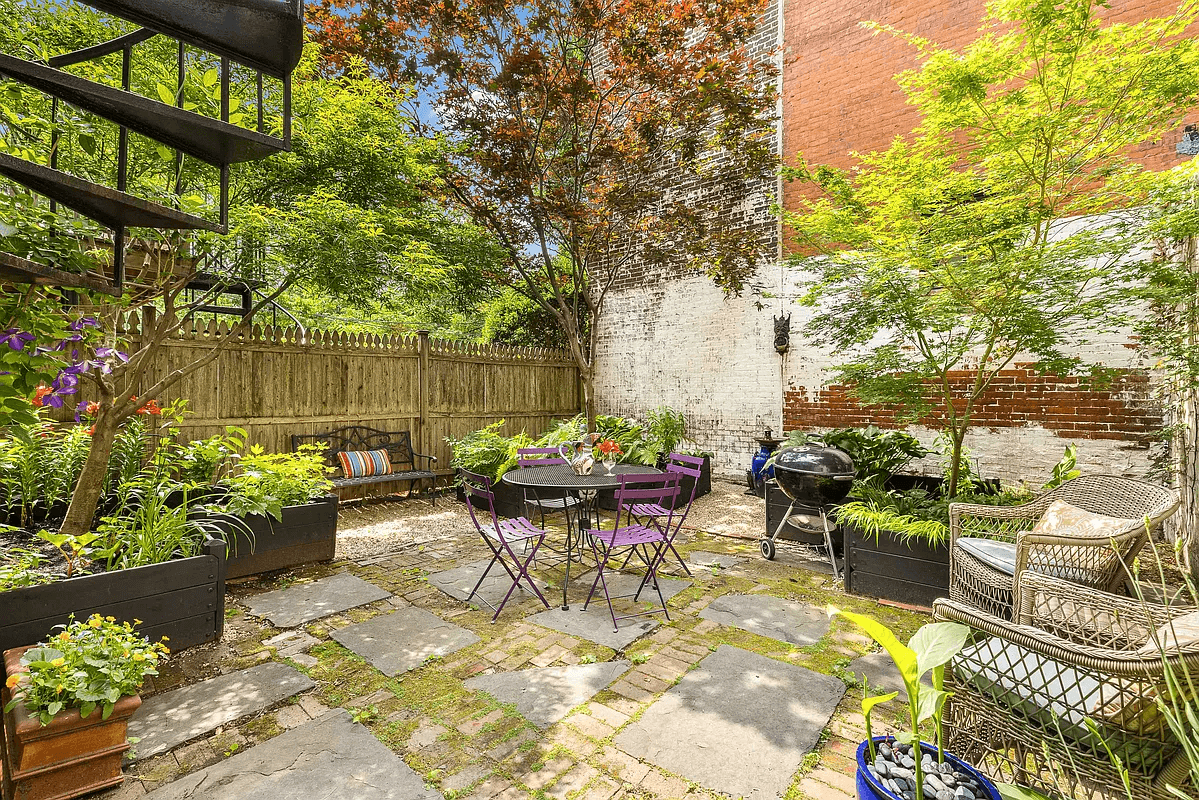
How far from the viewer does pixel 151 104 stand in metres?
1.44

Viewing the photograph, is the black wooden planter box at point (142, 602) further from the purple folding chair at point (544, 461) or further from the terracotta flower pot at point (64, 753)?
the purple folding chair at point (544, 461)

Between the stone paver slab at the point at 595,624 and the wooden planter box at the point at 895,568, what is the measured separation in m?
1.59

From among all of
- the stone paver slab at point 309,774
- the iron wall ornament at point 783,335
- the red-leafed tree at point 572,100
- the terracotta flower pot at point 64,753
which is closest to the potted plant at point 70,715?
the terracotta flower pot at point 64,753

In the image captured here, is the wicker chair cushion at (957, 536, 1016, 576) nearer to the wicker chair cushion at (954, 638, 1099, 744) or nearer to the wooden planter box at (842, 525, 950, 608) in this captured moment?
the wooden planter box at (842, 525, 950, 608)

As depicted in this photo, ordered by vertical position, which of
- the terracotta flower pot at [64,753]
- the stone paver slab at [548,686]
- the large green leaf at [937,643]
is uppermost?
the large green leaf at [937,643]

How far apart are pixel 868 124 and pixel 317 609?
325 inches

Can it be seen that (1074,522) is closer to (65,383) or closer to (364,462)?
(65,383)

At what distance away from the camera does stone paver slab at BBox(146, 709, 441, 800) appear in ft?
6.29

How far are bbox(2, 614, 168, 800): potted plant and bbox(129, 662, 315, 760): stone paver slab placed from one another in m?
0.20

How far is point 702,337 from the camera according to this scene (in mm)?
8969

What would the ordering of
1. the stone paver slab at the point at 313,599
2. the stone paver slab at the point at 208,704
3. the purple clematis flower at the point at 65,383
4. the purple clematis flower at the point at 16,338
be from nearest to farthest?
the purple clematis flower at the point at 16,338
the stone paver slab at the point at 208,704
the purple clematis flower at the point at 65,383
the stone paver slab at the point at 313,599

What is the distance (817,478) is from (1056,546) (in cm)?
169

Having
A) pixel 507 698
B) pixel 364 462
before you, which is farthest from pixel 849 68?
pixel 507 698

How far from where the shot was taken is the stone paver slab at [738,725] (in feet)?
6.76
